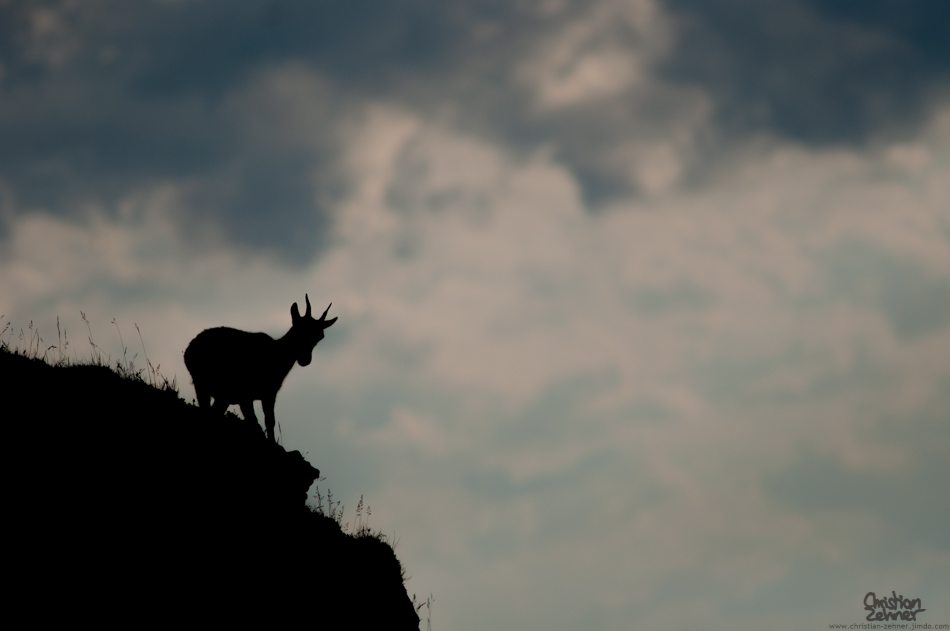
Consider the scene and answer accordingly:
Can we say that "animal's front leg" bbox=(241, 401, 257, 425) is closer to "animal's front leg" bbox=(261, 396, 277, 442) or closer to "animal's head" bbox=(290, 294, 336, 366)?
"animal's front leg" bbox=(261, 396, 277, 442)

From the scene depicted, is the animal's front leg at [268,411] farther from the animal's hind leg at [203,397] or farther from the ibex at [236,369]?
the animal's hind leg at [203,397]

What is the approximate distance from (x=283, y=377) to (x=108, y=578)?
718 cm

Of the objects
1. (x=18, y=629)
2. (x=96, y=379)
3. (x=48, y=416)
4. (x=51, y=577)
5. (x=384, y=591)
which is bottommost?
(x=18, y=629)

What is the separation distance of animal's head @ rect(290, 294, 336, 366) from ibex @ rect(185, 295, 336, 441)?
1.45 feet

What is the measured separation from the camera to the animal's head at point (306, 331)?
15.2m

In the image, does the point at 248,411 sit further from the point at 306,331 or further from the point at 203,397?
the point at 306,331

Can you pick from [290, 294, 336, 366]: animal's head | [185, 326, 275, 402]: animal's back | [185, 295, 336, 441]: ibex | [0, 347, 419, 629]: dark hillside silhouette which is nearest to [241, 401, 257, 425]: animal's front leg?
[185, 295, 336, 441]: ibex

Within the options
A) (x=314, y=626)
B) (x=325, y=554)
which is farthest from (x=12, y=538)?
(x=325, y=554)

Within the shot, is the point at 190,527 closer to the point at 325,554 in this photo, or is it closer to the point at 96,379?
the point at 325,554

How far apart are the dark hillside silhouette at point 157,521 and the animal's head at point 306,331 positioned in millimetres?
2200

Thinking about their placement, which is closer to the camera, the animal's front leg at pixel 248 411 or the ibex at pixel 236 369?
the ibex at pixel 236 369

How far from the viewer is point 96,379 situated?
12.0 metres

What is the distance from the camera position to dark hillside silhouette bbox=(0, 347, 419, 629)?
791 centimetres

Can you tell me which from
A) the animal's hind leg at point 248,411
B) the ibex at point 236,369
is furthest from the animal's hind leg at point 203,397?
the animal's hind leg at point 248,411
